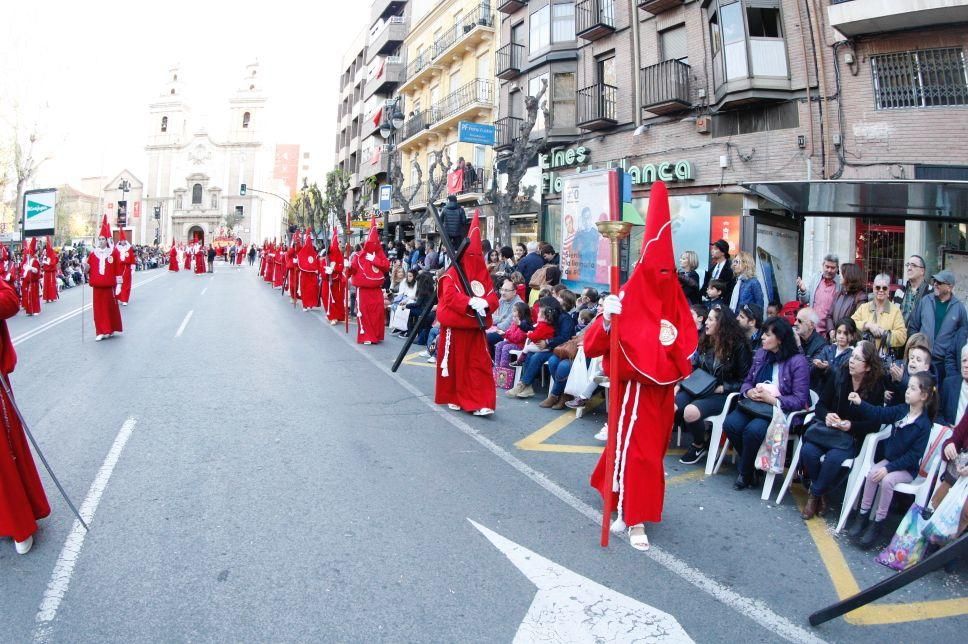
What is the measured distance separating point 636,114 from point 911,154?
7.79 m

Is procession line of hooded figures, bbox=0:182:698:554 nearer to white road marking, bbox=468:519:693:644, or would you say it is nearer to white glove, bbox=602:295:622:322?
white glove, bbox=602:295:622:322

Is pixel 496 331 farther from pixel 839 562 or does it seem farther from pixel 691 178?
pixel 691 178

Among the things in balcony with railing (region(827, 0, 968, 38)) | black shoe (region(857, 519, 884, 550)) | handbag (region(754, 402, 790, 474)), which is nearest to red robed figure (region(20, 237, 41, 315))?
handbag (region(754, 402, 790, 474))

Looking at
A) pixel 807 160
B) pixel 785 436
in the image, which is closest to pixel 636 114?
pixel 807 160

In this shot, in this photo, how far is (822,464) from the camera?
16.5 feet

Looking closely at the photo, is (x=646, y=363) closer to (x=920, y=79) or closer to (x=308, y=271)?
(x=920, y=79)

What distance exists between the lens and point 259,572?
388 centimetres

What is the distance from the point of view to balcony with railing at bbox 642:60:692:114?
1769cm

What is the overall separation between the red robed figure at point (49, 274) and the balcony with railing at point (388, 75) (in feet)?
80.7

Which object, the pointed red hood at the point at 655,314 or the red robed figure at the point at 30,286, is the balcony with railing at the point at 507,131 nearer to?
the red robed figure at the point at 30,286

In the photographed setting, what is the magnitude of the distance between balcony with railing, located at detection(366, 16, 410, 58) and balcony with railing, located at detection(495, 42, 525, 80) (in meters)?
18.9

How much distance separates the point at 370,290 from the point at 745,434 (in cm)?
908

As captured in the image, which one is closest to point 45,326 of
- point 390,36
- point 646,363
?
point 646,363

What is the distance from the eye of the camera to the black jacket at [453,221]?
825 centimetres
